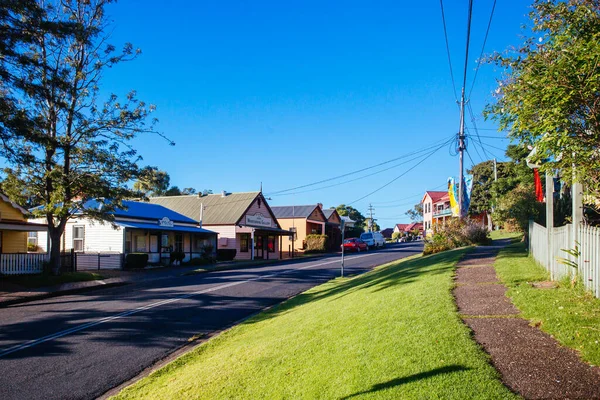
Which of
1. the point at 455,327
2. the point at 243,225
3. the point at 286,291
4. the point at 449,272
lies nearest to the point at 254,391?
the point at 455,327

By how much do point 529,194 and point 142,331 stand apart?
23710 mm

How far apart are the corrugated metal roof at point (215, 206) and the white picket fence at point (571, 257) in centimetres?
3433

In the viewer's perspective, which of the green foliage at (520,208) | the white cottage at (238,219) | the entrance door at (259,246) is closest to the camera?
the green foliage at (520,208)

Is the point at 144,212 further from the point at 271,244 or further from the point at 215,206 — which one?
the point at 271,244

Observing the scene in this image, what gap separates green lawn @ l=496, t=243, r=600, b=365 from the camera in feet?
18.2

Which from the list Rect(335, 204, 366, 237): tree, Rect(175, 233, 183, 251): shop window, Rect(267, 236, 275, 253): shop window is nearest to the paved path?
Rect(175, 233, 183, 251): shop window

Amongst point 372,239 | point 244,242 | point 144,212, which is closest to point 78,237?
point 144,212

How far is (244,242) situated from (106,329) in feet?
113

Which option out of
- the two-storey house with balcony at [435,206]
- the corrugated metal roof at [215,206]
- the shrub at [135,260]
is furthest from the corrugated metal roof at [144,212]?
the two-storey house with balcony at [435,206]

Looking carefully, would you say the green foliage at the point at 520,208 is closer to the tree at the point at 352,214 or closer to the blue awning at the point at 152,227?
the blue awning at the point at 152,227

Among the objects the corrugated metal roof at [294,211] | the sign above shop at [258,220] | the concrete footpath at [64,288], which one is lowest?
the concrete footpath at [64,288]

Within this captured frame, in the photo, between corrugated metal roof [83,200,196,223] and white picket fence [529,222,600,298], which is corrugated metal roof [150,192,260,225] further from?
white picket fence [529,222,600,298]

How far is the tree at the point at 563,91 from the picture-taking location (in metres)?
6.30

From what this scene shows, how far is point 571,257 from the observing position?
9156 mm
